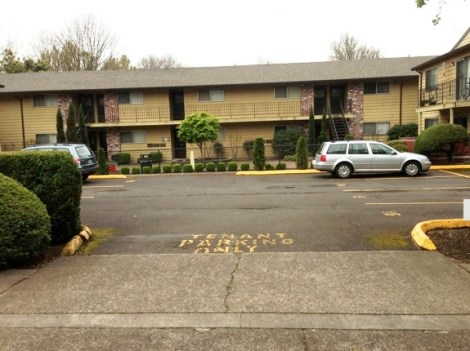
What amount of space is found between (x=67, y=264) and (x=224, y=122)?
24.5 metres

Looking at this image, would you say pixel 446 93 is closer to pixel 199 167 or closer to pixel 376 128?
pixel 376 128

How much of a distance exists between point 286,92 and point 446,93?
34.4 feet

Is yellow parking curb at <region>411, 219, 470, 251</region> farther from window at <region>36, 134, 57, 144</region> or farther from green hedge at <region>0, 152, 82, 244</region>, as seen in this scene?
window at <region>36, 134, 57, 144</region>

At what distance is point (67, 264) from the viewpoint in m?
6.47

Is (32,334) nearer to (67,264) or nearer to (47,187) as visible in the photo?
(67,264)

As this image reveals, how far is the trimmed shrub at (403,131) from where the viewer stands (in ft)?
96.3

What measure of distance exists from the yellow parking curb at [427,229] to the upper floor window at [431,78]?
67.5 feet

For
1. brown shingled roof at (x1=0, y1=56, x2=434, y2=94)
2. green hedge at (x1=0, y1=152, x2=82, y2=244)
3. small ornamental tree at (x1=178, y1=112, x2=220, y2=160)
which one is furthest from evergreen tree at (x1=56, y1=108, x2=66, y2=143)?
green hedge at (x1=0, y1=152, x2=82, y2=244)

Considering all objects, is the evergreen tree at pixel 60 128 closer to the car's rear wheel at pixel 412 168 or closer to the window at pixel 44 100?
the window at pixel 44 100

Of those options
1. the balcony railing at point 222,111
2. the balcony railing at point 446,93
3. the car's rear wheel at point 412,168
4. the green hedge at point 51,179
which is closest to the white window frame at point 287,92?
the balcony railing at point 222,111

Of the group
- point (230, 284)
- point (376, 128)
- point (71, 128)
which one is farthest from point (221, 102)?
point (230, 284)

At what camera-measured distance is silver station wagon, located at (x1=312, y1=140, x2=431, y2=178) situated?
60.4ft

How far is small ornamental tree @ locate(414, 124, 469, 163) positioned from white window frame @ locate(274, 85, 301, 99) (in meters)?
11.0

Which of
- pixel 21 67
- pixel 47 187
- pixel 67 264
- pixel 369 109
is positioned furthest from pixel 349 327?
pixel 21 67
